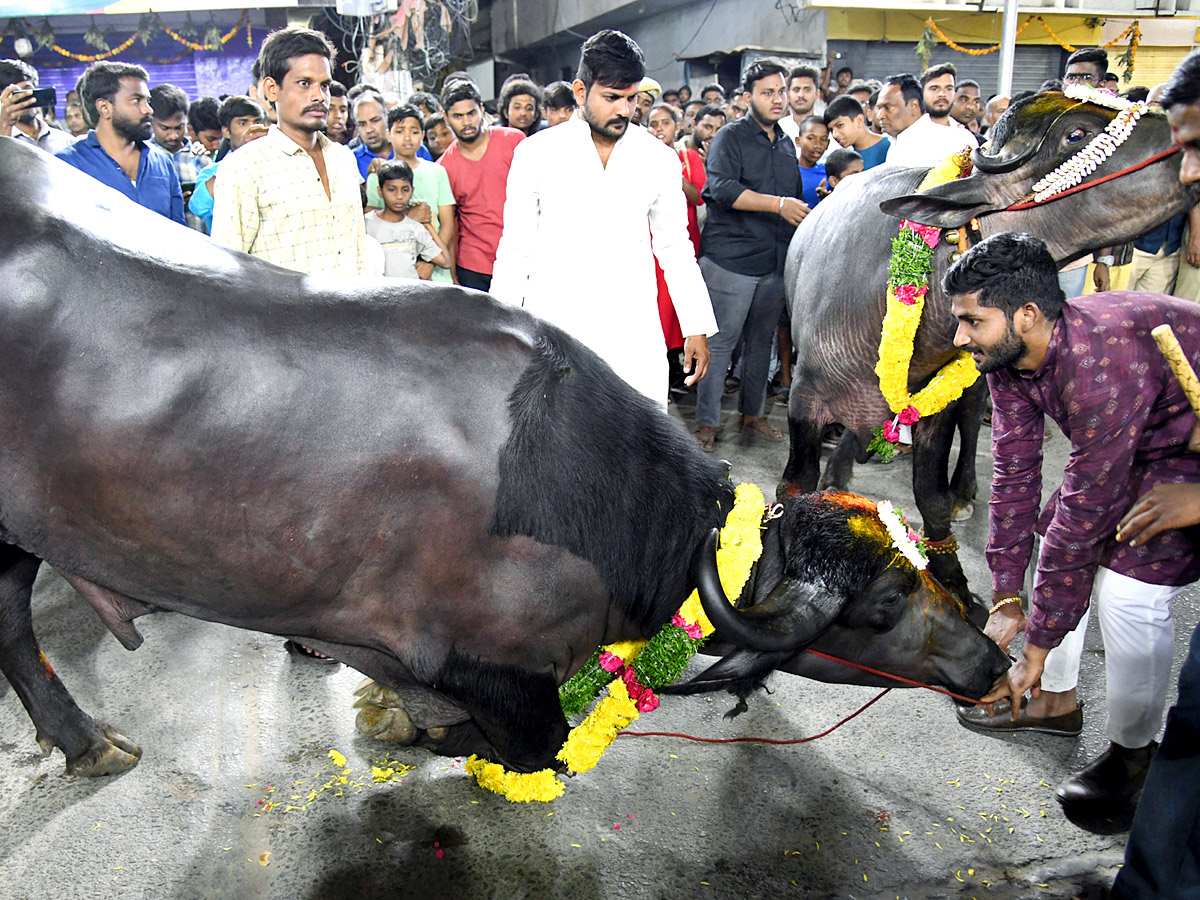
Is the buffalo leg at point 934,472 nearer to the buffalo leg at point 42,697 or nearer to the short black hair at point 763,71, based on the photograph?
the short black hair at point 763,71

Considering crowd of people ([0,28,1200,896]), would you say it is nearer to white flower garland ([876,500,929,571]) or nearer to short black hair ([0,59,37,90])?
short black hair ([0,59,37,90])

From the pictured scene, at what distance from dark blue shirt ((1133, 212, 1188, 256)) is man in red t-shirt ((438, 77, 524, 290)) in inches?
167

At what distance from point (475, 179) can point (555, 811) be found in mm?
4417

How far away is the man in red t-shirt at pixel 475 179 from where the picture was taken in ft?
20.1

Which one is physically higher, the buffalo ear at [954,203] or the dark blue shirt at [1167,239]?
the buffalo ear at [954,203]

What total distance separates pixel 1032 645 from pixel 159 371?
251 centimetres

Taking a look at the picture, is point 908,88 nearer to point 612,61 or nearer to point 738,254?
point 738,254

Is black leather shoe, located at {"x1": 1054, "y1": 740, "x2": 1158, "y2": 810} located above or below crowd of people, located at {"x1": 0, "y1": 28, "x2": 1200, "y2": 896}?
below

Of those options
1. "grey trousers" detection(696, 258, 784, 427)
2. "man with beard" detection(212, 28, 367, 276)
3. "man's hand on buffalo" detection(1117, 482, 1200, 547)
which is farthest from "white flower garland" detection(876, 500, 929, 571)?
"grey trousers" detection(696, 258, 784, 427)

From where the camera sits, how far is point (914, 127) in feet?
20.6

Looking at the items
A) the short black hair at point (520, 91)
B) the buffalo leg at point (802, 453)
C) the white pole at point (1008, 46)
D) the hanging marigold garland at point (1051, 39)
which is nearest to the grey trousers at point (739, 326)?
the buffalo leg at point (802, 453)

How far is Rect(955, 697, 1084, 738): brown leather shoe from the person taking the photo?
10.5 feet

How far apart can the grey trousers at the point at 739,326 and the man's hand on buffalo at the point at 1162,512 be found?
3.49m

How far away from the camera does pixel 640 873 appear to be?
104 inches
